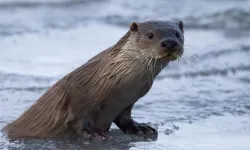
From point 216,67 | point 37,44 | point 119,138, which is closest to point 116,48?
point 119,138

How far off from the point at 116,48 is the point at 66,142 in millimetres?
706

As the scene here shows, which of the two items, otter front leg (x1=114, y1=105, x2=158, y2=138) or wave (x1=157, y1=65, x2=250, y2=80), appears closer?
otter front leg (x1=114, y1=105, x2=158, y2=138)

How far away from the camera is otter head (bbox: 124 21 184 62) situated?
5.50 meters

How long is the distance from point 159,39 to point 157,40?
0.05 feet

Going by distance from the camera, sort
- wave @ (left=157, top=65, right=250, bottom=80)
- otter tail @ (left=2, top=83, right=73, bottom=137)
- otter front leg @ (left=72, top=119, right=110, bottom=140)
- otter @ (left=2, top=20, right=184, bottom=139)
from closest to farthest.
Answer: otter @ (left=2, top=20, right=184, bottom=139), otter front leg @ (left=72, top=119, right=110, bottom=140), otter tail @ (left=2, top=83, right=73, bottom=137), wave @ (left=157, top=65, right=250, bottom=80)

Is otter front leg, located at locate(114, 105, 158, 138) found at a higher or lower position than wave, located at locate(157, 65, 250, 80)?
lower

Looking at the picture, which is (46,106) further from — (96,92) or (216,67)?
(216,67)

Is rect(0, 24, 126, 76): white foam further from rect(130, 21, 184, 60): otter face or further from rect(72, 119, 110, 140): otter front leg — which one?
rect(130, 21, 184, 60): otter face

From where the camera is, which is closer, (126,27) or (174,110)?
(174,110)

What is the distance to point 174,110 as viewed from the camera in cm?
718

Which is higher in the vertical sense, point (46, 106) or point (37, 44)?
point (37, 44)

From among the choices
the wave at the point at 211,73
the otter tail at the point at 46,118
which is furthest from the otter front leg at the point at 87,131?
the wave at the point at 211,73

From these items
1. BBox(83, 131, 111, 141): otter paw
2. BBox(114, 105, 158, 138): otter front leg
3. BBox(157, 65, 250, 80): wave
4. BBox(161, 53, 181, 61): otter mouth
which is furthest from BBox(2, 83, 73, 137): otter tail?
BBox(157, 65, 250, 80): wave

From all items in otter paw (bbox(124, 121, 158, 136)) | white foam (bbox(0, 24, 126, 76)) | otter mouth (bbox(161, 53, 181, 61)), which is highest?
white foam (bbox(0, 24, 126, 76))
